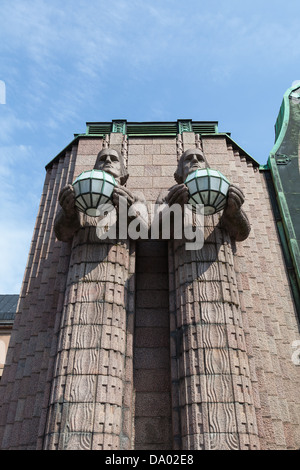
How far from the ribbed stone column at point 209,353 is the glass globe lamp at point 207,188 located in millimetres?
1040

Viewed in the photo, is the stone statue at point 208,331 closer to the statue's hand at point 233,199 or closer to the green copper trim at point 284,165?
the statue's hand at point 233,199

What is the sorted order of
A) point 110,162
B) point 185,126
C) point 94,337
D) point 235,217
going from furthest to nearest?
1. point 185,126
2. point 110,162
3. point 235,217
4. point 94,337

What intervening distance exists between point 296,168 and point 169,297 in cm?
654

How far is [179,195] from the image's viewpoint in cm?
768

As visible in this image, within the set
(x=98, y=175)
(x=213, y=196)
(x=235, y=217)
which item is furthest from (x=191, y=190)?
(x=98, y=175)

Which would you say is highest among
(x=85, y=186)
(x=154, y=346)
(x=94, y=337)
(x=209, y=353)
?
(x=85, y=186)

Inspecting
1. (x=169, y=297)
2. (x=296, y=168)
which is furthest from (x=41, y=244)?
(x=296, y=168)

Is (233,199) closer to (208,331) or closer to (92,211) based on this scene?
(208,331)

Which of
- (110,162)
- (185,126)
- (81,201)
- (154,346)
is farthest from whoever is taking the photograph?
(185,126)

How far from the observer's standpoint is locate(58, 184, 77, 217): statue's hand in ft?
25.5

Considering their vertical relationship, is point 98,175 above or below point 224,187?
above

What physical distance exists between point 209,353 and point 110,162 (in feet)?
16.0
